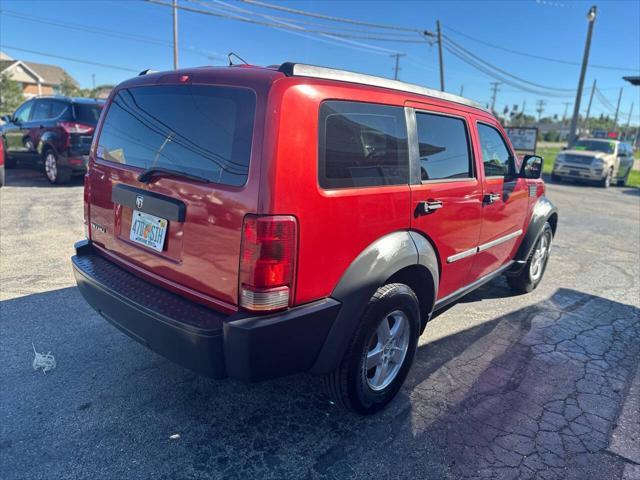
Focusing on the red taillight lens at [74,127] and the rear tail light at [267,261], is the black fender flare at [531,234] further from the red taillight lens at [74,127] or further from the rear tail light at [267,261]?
the red taillight lens at [74,127]

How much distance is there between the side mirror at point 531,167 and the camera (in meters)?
4.20

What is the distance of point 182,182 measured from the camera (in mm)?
2205

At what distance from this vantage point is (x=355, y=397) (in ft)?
8.16

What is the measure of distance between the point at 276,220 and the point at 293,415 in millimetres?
1342

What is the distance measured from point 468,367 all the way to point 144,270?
2.38 meters

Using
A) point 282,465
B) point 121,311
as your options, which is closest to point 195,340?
point 121,311

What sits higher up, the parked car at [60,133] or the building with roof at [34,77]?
the building with roof at [34,77]

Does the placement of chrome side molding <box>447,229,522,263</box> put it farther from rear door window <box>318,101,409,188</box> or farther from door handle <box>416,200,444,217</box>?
rear door window <box>318,101,409,188</box>

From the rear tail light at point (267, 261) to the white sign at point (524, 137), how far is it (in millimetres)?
18678

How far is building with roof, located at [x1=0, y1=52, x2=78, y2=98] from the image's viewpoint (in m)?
58.4

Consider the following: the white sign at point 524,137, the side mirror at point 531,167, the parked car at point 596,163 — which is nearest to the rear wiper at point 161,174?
the side mirror at point 531,167

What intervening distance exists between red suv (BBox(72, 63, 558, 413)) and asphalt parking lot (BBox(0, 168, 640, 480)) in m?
0.34

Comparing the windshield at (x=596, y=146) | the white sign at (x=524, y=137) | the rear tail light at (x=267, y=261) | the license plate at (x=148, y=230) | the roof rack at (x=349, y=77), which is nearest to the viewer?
the rear tail light at (x=267, y=261)

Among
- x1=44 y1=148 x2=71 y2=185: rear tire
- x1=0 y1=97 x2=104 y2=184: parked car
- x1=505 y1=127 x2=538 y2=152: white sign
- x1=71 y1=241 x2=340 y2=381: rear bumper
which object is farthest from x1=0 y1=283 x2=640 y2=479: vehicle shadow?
x1=505 y1=127 x2=538 y2=152: white sign
